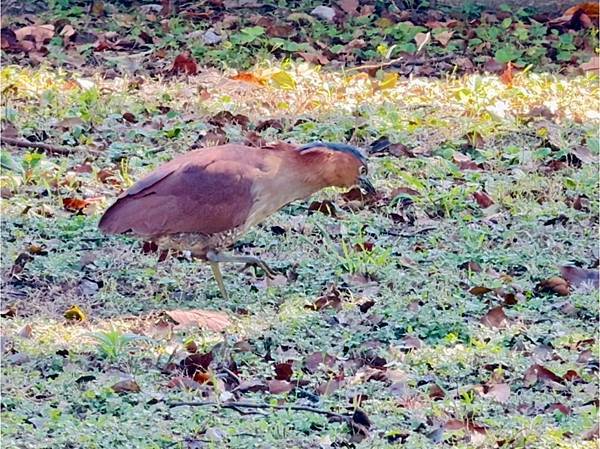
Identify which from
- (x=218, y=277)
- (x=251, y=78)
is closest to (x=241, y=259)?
(x=218, y=277)

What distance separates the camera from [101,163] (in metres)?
6.99

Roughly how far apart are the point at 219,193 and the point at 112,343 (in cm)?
87

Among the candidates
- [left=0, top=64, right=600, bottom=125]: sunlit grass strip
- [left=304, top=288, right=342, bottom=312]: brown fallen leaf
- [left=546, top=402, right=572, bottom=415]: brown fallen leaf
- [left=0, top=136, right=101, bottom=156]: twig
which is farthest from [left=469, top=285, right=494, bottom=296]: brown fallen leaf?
[left=0, top=136, right=101, bottom=156]: twig

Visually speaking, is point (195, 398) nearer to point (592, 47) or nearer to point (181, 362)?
point (181, 362)

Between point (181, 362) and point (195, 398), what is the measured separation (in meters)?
0.29

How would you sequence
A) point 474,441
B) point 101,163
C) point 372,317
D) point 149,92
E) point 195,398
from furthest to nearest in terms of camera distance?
point 149,92
point 101,163
point 372,317
point 195,398
point 474,441

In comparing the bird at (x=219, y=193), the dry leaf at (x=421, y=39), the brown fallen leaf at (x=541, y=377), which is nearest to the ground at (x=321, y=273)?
the brown fallen leaf at (x=541, y=377)

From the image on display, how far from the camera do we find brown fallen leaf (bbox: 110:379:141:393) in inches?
180

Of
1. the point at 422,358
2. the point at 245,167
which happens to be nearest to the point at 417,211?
the point at 245,167

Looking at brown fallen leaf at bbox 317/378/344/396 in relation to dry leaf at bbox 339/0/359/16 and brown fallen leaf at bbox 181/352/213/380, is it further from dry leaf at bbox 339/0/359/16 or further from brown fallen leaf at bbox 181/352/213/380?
dry leaf at bbox 339/0/359/16

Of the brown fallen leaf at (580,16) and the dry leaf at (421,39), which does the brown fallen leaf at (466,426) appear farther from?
the brown fallen leaf at (580,16)

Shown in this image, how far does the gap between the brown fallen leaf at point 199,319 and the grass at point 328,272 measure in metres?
0.07

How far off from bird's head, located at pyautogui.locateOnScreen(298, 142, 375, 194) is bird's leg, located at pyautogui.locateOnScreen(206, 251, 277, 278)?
0.45m

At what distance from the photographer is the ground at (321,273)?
4441 millimetres
